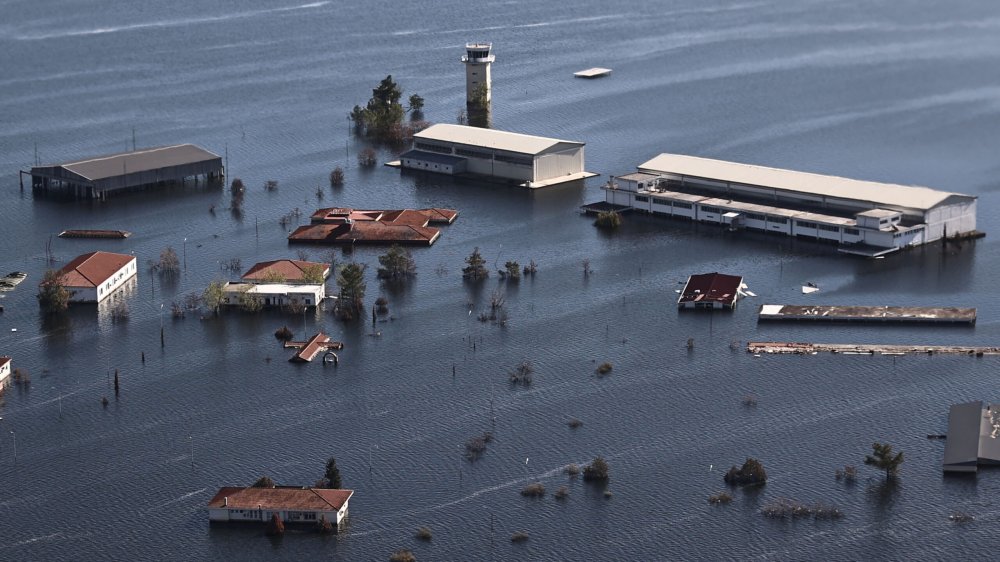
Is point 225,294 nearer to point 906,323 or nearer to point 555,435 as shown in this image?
point 555,435

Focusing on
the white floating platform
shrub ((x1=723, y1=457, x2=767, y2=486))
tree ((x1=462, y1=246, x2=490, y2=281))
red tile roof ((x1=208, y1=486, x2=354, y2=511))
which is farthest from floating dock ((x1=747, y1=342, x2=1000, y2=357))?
the white floating platform

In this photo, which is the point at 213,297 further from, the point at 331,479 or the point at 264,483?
the point at 331,479

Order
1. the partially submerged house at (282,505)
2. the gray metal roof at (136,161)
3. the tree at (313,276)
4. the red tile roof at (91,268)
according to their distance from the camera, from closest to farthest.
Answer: the partially submerged house at (282,505), the tree at (313,276), the red tile roof at (91,268), the gray metal roof at (136,161)

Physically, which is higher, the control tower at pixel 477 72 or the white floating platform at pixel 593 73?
the control tower at pixel 477 72

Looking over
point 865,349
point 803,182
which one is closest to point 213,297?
point 865,349

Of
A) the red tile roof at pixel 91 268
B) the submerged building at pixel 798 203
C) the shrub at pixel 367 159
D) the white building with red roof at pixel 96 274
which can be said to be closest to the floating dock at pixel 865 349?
the submerged building at pixel 798 203

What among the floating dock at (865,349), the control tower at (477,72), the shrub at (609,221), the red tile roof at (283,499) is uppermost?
the control tower at (477,72)

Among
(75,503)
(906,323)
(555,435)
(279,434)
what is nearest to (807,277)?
(906,323)

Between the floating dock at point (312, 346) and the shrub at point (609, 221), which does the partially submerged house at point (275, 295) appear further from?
the shrub at point (609, 221)
